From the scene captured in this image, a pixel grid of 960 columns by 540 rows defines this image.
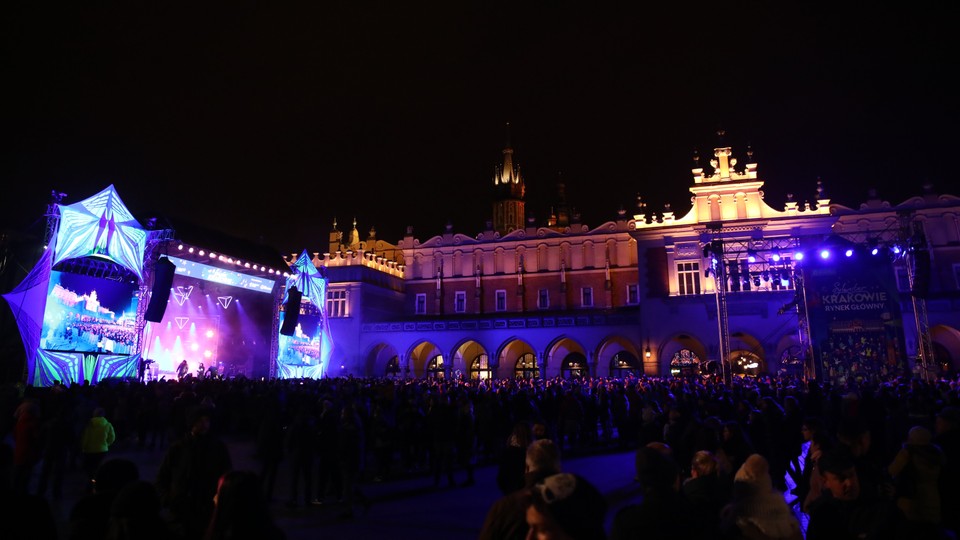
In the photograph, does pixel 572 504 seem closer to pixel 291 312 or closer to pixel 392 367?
pixel 291 312

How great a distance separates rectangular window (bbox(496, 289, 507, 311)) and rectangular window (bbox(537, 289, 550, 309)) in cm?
266

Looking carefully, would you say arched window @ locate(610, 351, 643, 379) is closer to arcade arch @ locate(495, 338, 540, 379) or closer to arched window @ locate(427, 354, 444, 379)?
arcade arch @ locate(495, 338, 540, 379)

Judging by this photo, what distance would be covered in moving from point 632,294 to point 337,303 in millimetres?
21461

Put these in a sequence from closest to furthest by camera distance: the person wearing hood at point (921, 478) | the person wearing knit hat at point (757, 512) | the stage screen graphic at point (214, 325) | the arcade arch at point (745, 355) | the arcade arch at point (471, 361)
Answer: the person wearing knit hat at point (757, 512)
the person wearing hood at point (921, 478)
the stage screen graphic at point (214, 325)
the arcade arch at point (745, 355)
the arcade arch at point (471, 361)

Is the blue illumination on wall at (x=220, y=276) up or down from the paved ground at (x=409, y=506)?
up

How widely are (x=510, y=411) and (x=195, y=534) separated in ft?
30.4

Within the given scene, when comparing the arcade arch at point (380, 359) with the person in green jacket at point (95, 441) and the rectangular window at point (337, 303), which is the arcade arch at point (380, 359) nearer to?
the rectangular window at point (337, 303)

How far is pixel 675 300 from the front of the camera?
3422 centimetres

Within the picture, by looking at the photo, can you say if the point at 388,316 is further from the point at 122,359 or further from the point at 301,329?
the point at 122,359

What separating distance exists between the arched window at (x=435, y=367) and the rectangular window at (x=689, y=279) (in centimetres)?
1725

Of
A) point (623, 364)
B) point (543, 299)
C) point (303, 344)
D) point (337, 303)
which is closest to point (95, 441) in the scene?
point (303, 344)

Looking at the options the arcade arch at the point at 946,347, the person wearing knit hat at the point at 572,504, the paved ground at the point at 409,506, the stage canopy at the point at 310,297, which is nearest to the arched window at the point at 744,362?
the arcade arch at the point at 946,347

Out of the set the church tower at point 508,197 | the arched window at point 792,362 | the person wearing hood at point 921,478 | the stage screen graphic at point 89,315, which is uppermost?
the church tower at point 508,197

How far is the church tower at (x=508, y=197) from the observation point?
187 ft
